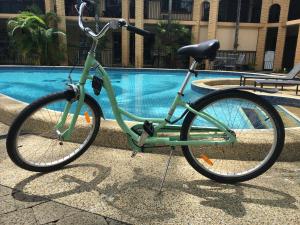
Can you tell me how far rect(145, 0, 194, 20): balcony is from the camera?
56.2 ft

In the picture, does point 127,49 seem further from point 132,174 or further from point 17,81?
point 132,174

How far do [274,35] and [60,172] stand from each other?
60.0ft

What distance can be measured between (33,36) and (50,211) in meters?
13.4

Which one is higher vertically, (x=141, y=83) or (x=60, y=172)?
(x=60, y=172)

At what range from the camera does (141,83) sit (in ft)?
36.2

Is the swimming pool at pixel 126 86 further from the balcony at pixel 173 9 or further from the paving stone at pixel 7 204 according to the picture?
the balcony at pixel 173 9

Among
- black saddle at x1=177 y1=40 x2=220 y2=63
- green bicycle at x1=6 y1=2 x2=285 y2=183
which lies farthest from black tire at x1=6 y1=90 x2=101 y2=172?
black saddle at x1=177 y1=40 x2=220 y2=63

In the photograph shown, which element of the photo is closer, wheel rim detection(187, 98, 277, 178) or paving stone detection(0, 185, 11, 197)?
paving stone detection(0, 185, 11, 197)

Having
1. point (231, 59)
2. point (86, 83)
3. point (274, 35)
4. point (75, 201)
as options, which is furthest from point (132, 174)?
point (274, 35)

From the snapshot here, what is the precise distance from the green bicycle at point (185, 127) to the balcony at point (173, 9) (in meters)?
15.5

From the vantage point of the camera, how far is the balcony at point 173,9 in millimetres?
17141

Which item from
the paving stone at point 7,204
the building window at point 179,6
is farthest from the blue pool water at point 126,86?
the building window at point 179,6

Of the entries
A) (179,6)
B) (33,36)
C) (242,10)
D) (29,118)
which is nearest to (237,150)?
(29,118)

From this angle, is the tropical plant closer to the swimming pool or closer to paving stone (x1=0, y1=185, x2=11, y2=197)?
the swimming pool
